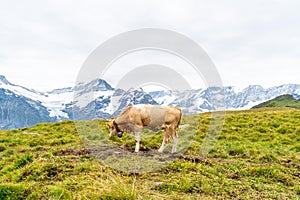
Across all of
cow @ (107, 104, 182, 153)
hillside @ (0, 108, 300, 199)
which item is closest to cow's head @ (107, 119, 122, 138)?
hillside @ (0, 108, 300, 199)

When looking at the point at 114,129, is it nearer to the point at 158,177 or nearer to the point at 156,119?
the point at 156,119

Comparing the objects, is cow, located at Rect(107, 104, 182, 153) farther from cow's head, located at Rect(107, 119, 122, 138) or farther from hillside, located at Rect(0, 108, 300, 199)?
cow's head, located at Rect(107, 119, 122, 138)

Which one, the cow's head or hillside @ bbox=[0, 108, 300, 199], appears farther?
the cow's head

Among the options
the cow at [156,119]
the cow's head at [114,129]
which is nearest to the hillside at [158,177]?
the cow's head at [114,129]

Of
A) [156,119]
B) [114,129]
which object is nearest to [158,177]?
[156,119]

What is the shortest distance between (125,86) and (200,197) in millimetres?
9486

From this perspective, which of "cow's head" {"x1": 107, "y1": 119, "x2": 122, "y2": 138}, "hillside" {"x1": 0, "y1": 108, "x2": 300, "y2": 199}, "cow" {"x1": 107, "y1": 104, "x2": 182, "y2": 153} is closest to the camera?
"hillside" {"x1": 0, "y1": 108, "x2": 300, "y2": 199}

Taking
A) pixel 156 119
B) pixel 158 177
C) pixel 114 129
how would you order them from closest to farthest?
pixel 158 177 → pixel 156 119 → pixel 114 129

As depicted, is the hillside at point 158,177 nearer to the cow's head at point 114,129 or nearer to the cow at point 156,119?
the cow's head at point 114,129

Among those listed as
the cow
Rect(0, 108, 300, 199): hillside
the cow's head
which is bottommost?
Rect(0, 108, 300, 199): hillside

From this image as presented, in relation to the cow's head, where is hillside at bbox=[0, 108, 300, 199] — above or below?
below

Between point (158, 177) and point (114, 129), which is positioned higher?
point (114, 129)

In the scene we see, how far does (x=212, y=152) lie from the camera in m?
17.3

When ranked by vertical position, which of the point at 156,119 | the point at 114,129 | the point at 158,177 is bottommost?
the point at 158,177
